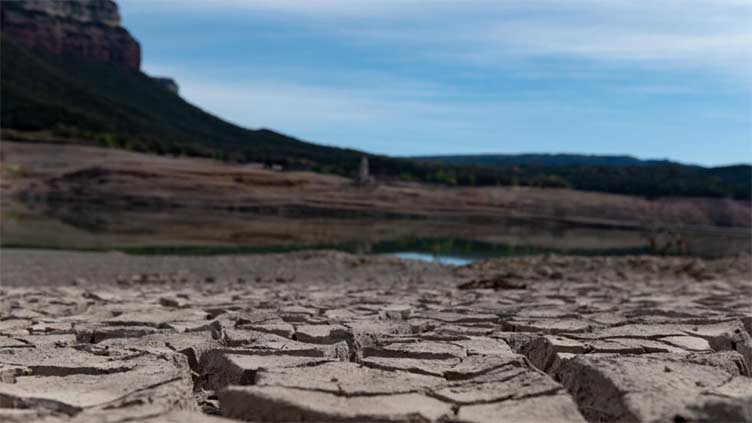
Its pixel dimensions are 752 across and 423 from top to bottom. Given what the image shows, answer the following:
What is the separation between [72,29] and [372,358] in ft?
359

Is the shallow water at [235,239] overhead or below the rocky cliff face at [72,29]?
below

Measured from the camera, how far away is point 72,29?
10269 cm

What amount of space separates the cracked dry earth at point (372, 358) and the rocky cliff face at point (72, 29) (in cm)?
9845

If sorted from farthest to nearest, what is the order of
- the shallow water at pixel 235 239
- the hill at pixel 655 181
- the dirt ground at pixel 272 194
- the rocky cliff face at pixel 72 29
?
the rocky cliff face at pixel 72 29 → the hill at pixel 655 181 → the dirt ground at pixel 272 194 → the shallow water at pixel 235 239

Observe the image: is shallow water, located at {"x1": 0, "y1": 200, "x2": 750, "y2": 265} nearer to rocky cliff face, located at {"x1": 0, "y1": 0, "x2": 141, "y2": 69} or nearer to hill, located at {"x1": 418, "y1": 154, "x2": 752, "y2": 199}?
hill, located at {"x1": 418, "y1": 154, "x2": 752, "y2": 199}

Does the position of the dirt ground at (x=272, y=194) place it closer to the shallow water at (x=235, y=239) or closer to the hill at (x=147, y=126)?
the hill at (x=147, y=126)

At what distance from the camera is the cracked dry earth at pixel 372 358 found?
231 centimetres

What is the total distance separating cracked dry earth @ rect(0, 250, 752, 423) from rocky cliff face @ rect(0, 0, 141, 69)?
98.4m

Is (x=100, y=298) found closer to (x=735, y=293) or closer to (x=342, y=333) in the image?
(x=342, y=333)

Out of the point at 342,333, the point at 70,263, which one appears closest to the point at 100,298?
the point at 342,333

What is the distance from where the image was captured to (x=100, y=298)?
620cm

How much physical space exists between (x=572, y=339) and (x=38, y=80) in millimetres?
80150

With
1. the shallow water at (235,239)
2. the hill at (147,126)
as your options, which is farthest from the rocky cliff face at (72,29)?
the shallow water at (235,239)

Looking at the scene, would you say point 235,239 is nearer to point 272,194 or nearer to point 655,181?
point 272,194
